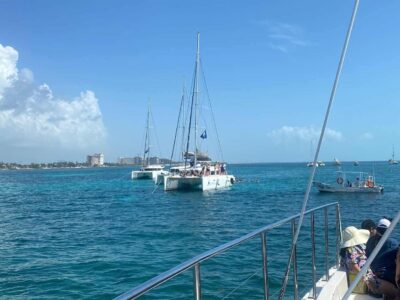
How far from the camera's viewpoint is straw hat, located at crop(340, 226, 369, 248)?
6242 mm

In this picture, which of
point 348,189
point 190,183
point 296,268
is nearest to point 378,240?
point 296,268

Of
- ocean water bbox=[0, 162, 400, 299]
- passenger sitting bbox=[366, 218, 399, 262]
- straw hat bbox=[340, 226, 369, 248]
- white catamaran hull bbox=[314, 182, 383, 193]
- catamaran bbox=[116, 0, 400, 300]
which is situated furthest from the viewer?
white catamaran hull bbox=[314, 182, 383, 193]

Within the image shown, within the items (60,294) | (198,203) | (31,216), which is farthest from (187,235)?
(198,203)

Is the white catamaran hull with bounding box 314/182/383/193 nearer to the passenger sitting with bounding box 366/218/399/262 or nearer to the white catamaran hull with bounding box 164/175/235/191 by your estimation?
the white catamaran hull with bounding box 164/175/235/191

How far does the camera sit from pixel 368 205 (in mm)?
35312

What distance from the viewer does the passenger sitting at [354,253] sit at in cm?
553

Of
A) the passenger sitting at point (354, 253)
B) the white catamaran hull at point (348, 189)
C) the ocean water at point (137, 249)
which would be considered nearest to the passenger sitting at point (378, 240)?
the passenger sitting at point (354, 253)

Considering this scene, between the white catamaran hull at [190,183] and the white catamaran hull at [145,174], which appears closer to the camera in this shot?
the white catamaran hull at [190,183]

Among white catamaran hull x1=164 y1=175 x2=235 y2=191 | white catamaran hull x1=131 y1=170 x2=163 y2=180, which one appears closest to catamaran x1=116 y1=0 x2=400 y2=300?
white catamaran hull x1=164 y1=175 x2=235 y2=191

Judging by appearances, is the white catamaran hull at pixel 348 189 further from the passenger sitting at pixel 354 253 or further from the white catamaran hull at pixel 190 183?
the passenger sitting at pixel 354 253

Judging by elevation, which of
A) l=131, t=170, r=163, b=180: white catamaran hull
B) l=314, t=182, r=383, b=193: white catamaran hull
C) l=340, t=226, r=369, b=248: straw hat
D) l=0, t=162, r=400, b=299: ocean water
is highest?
l=340, t=226, r=369, b=248: straw hat

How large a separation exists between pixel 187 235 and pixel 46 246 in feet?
21.6

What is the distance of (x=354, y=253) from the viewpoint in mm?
6074

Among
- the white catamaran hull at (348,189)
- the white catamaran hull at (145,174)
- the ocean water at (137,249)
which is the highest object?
the white catamaran hull at (145,174)
